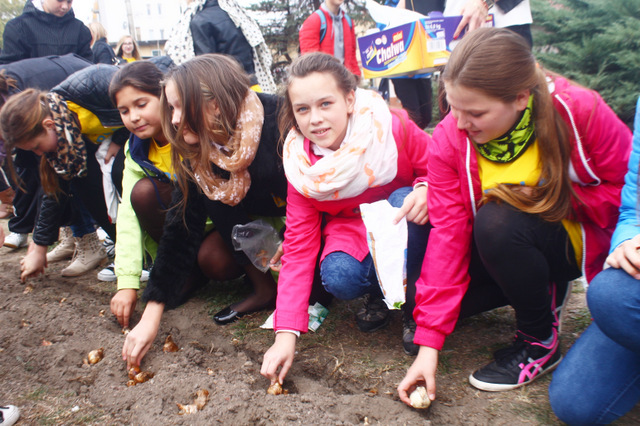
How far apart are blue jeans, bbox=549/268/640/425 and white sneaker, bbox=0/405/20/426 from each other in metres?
1.67

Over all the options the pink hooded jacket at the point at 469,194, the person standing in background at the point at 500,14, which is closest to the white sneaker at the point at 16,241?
the pink hooded jacket at the point at 469,194

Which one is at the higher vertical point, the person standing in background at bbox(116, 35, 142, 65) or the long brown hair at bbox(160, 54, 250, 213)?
the long brown hair at bbox(160, 54, 250, 213)

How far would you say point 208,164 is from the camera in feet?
6.54

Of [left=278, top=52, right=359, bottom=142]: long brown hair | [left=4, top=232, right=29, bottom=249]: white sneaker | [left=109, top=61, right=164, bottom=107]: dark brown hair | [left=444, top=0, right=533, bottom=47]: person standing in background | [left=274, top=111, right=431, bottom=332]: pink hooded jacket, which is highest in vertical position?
[left=444, top=0, right=533, bottom=47]: person standing in background

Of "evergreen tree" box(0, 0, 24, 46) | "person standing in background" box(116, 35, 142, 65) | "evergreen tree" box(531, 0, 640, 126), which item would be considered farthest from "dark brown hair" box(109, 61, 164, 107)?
"evergreen tree" box(0, 0, 24, 46)

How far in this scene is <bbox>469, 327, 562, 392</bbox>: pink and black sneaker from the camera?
157cm

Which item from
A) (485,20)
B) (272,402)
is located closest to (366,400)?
(272,402)

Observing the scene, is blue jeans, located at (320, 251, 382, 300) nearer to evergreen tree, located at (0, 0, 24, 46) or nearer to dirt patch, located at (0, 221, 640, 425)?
dirt patch, located at (0, 221, 640, 425)

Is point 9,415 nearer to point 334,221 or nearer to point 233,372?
point 233,372

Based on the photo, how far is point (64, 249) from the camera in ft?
11.0

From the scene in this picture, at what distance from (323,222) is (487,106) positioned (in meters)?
0.93

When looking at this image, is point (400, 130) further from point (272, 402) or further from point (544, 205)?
point (272, 402)

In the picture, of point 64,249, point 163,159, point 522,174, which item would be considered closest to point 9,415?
point 163,159

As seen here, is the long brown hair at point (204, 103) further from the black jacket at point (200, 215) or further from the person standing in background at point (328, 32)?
the person standing in background at point (328, 32)
